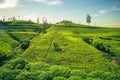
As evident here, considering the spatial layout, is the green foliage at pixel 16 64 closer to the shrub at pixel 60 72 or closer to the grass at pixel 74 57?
the grass at pixel 74 57

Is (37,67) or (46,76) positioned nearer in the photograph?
(46,76)

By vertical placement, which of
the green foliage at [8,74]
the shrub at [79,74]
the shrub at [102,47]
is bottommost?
the green foliage at [8,74]

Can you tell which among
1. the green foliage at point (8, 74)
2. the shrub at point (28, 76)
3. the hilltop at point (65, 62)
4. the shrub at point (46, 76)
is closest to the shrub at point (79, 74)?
the hilltop at point (65, 62)

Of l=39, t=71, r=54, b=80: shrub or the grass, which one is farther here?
the grass

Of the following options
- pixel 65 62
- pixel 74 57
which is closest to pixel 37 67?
pixel 65 62

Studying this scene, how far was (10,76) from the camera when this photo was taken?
452 ft

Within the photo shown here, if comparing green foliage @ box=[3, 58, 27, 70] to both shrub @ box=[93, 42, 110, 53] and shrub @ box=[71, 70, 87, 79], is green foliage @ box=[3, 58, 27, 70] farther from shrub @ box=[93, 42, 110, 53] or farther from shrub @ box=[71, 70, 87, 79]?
shrub @ box=[93, 42, 110, 53]

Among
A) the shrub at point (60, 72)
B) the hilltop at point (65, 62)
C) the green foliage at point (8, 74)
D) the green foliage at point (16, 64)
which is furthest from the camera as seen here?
the green foliage at point (16, 64)

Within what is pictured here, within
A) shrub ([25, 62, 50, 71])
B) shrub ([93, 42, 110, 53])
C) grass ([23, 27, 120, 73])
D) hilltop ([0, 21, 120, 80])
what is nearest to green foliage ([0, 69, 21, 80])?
hilltop ([0, 21, 120, 80])

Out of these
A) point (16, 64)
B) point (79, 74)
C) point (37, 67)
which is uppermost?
point (16, 64)

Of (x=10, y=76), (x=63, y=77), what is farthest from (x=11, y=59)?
(x=63, y=77)

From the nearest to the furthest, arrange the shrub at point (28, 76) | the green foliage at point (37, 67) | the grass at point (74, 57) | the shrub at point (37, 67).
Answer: the shrub at point (28, 76)
the shrub at point (37, 67)
the green foliage at point (37, 67)
the grass at point (74, 57)

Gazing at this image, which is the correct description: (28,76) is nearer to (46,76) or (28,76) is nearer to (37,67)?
(46,76)

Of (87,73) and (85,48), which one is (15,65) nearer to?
(87,73)
